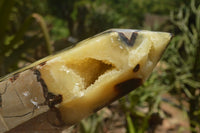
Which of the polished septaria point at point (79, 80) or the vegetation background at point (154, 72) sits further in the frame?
the vegetation background at point (154, 72)

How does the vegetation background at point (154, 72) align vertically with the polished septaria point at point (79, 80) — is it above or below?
below

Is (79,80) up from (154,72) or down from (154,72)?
up

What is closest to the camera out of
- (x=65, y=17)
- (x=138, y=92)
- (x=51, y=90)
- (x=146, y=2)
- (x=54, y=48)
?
(x=51, y=90)

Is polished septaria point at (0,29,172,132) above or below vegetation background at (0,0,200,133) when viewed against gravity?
above

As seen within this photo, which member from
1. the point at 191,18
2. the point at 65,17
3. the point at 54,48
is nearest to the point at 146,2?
the point at 65,17

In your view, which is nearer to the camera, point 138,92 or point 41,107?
point 41,107

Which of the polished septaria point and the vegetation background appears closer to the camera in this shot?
the polished septaria point

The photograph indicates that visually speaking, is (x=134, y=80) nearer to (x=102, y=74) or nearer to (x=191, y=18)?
(x=102, y=74)

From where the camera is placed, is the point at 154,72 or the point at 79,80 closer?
the point at 79,80
